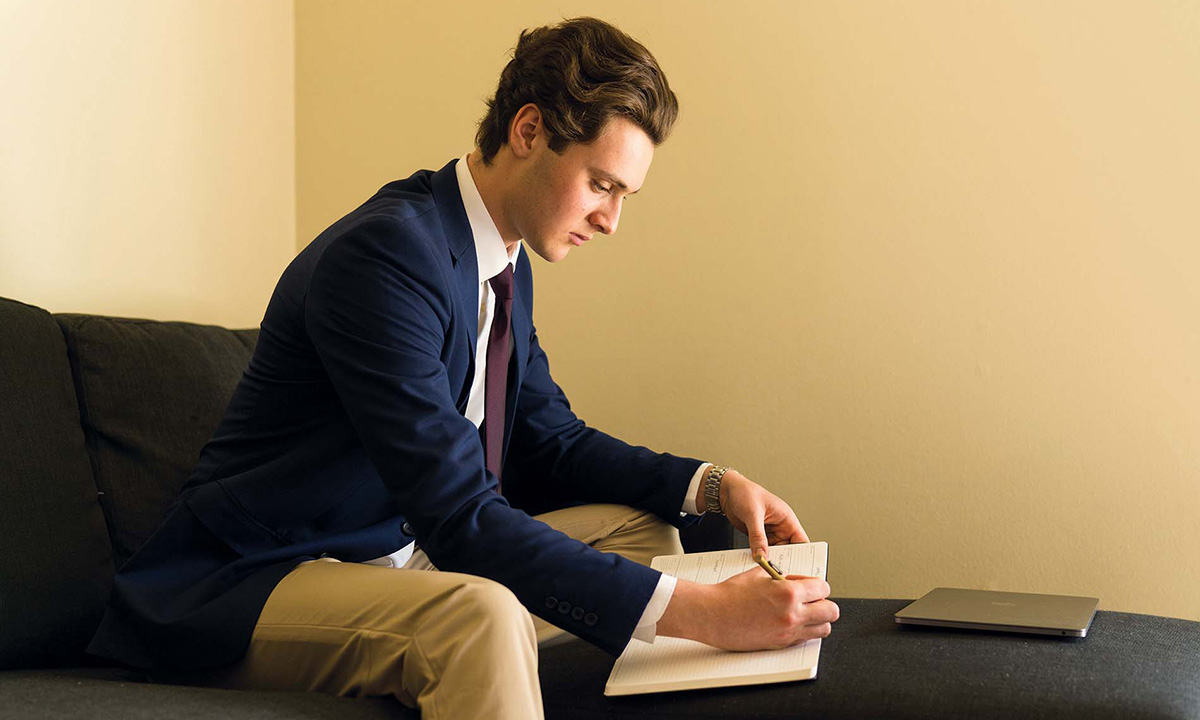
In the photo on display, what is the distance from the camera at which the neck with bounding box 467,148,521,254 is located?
1.52 m

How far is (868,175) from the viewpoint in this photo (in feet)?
7.14

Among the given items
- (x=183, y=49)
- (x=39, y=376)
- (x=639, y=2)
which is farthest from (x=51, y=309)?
(x=639, y=2)

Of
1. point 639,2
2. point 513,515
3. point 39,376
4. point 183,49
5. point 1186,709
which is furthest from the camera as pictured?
point 639,2

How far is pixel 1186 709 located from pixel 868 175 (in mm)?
1273

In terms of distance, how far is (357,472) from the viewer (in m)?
1.40

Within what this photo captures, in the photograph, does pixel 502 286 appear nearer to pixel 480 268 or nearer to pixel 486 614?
pixel 480 268

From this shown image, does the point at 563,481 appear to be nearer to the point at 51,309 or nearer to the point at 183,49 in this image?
the point at 51,309

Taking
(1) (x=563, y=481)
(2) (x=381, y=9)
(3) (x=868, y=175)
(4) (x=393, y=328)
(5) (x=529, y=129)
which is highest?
(2) (x=381, y=9)

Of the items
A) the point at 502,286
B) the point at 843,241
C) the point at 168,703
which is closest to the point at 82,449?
the point at 168,703

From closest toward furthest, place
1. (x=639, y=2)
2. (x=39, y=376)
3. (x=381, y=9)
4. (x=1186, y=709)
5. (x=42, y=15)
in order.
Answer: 1. (x=1186, y=709)
2. (x=39, y=376)
3. (x=42, y=15)
4. (x=639, y=2)
5. (x=381, y=9)

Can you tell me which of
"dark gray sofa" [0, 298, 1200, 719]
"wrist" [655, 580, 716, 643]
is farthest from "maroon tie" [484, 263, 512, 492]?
"wrist" [655, 580, 716, 643]

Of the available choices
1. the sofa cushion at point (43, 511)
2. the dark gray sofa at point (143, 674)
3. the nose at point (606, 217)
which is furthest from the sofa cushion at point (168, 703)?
the nose at point (606, 217)

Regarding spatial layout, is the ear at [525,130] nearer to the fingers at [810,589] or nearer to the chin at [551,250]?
the chin at [551,250]

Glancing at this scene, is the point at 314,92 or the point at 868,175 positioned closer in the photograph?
the point at 868,175
